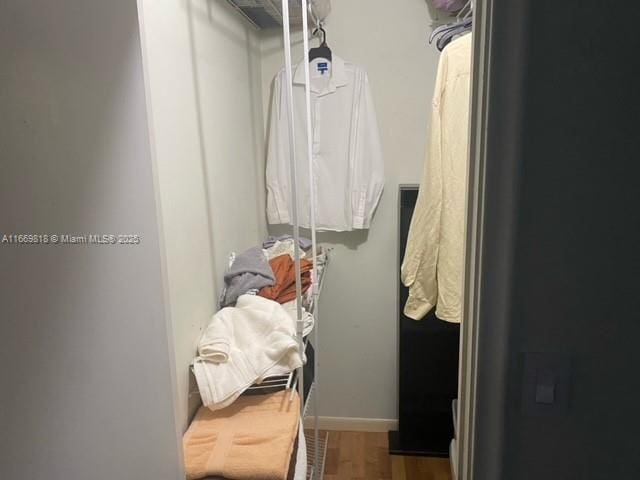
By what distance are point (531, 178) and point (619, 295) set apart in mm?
217

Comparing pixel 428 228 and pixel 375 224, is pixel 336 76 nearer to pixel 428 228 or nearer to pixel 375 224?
pixel 375 224

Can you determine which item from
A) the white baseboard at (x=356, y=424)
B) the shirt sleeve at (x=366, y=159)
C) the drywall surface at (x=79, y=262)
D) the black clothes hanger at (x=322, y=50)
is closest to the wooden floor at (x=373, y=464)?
the white baseboard at (x=356, y=424)

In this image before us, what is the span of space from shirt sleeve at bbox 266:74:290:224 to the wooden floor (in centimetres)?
127

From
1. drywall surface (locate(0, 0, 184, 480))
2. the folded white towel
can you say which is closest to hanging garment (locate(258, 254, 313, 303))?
the folded white towel

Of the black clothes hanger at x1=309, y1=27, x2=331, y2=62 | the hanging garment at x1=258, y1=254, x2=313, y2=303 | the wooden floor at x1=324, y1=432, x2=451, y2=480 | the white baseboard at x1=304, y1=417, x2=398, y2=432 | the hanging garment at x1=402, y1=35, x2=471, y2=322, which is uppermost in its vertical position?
the black clothes hanger at x1=309, y1=27, x2=331, y2=62

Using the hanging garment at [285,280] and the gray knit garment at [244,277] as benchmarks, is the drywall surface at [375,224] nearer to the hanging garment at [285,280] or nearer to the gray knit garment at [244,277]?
the hanging garment at [285,280]

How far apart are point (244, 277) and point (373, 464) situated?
53.2 inches

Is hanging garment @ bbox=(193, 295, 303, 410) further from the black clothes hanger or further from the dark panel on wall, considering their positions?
the black clothes hanger

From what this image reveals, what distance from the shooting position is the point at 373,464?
95.6 inches

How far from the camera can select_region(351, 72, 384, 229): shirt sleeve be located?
7.44 feet

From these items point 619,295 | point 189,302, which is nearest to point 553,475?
point 619,295

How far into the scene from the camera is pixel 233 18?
196 centimetres

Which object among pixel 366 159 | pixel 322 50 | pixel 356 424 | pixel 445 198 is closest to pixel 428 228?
pixel 445 198

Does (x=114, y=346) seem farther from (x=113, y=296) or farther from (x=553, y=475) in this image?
(x=553, y=475)
